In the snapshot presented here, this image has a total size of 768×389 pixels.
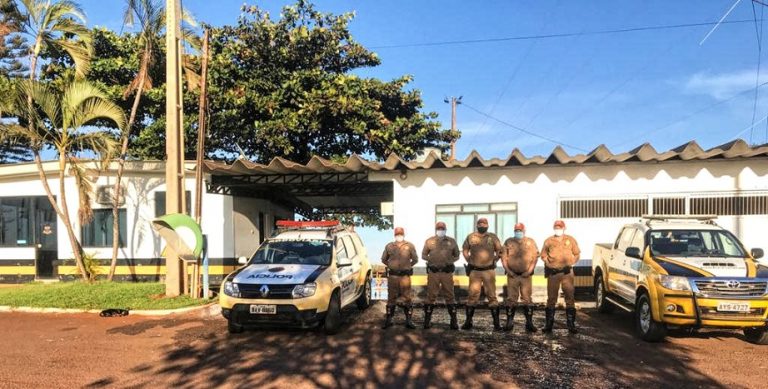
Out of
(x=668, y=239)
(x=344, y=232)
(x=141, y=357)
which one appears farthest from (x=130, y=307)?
(x=668, y=239)

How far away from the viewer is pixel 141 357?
23.1 ft

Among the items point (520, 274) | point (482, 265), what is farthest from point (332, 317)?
point (520, 274)

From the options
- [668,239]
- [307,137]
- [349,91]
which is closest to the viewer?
[668,239]

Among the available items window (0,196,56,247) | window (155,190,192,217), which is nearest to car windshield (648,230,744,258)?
window (155,190,192,217)

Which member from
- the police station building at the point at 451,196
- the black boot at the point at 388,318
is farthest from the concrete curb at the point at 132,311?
the black boot at the point at 388,318

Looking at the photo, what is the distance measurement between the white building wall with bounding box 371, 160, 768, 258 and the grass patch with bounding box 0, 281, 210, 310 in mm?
5251

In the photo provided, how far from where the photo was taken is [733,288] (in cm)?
729

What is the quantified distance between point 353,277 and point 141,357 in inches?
154

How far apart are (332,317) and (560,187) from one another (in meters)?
6.58

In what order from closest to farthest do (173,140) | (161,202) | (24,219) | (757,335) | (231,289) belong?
1. (757,335)
2. (231,289)
3. (173,140)
4. (161,202)
5. (24,219)

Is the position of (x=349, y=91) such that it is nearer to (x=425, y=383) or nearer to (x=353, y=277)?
(x=353, y=277)

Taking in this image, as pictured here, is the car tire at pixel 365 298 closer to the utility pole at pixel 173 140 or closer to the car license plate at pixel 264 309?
the car license plate at pixel 264 309

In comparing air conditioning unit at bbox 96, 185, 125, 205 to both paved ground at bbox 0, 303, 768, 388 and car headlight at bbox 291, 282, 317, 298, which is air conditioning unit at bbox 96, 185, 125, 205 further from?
car headlight at bbox 291, 282, 317, 298

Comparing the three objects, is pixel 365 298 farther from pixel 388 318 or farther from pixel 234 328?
pixel 234 328
